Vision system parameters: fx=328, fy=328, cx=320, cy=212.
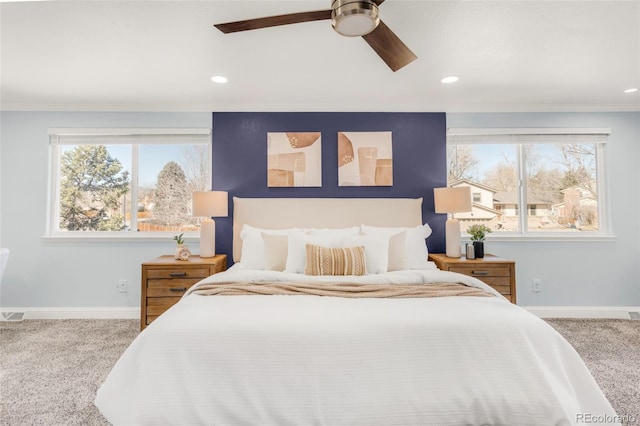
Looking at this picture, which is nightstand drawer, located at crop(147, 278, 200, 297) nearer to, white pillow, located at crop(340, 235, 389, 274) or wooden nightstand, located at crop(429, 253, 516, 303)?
white pillow, located at crop(340, 235, 389, 274)

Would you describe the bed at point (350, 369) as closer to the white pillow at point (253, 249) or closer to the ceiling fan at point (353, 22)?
the white pillow at point (253, 249)

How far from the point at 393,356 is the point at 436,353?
193 millimetres

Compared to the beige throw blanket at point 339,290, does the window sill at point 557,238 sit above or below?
above

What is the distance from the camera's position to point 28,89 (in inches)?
126

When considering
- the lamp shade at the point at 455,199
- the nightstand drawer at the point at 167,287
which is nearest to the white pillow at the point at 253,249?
the nightstand drawer at the point at 167,287

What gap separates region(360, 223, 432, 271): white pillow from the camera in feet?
9.54

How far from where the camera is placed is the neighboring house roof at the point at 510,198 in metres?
3.82

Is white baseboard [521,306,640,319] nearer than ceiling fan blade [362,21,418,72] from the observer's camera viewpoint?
No

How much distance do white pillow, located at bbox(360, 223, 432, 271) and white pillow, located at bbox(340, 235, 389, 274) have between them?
0.11m

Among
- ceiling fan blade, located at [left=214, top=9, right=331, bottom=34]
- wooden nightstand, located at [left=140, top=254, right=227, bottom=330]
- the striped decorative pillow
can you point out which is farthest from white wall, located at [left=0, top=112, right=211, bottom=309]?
ceiling fan blade, located at [left=214, top=9, right=331, bottom=34]

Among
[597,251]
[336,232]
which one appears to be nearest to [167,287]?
[336,232]

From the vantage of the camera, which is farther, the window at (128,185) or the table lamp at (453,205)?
the window at (128,185)

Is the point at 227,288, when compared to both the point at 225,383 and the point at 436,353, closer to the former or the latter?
the point at 225,383

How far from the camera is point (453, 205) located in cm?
325
